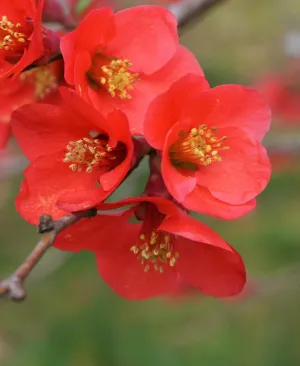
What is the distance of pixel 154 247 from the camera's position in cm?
94

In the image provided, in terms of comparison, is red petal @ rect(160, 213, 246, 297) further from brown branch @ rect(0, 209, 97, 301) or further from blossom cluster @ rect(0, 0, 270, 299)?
brown branch @ rect(0, 209, 97, 301)

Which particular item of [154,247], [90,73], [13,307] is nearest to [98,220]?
[154,247]

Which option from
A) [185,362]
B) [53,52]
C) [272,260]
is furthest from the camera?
[272,260]

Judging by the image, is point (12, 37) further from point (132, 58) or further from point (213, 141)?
point (213, 141)

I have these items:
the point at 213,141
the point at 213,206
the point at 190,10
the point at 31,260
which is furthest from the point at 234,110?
the point at 31,260

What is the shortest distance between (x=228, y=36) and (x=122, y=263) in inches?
78.8

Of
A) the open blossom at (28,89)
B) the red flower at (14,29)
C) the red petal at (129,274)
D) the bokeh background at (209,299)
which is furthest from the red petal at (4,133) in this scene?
the bokeh background at (209,299)

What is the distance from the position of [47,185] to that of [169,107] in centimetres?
19

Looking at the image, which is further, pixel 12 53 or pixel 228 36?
pixel 228 36

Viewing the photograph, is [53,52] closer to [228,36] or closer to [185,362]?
[185,362]

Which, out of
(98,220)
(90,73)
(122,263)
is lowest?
(122,263)

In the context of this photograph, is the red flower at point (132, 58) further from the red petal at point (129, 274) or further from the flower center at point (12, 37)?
the red petal at point (129, 274)

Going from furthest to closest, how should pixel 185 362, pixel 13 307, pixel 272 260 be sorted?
pixel 13 307 < pixel 272 260 < pixel 185 362

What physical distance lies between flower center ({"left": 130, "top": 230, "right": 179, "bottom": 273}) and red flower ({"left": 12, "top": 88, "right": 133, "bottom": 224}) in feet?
0.40
